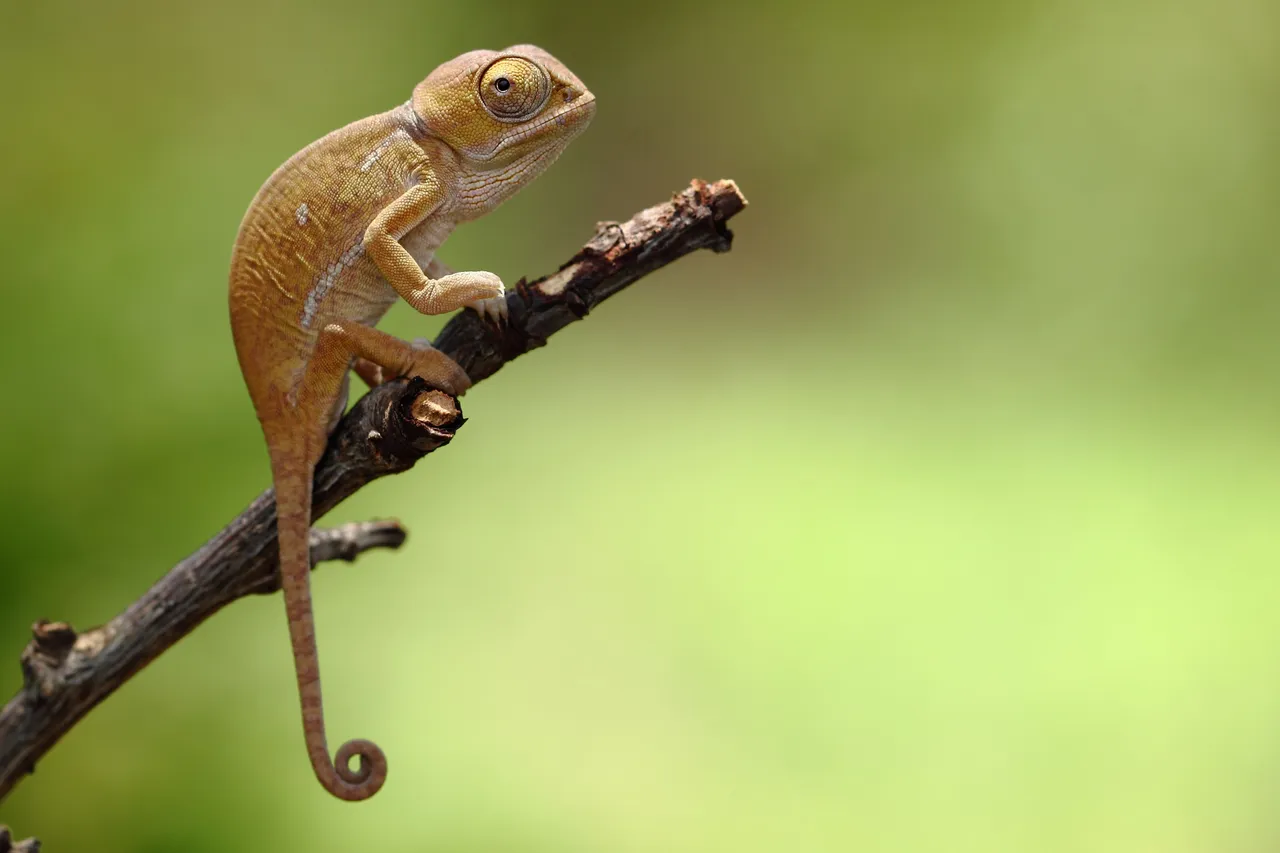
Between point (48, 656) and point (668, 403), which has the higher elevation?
point (668, 403)

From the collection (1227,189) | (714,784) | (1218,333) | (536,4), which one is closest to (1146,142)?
(1227,189)

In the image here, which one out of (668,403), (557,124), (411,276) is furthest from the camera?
(668,403)

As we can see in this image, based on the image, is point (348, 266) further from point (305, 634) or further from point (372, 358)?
point (305, 634)

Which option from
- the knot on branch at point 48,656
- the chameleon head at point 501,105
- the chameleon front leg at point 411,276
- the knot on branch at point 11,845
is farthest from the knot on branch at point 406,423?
the knot on branch at point 11,845

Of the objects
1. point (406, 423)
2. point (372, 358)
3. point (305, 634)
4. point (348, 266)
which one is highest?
point (348, 266)

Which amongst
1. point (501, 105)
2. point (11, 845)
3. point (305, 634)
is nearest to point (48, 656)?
point (11, 845)

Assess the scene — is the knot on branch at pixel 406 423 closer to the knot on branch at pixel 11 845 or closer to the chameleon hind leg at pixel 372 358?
the chameleon hind leg at pixel 372 358

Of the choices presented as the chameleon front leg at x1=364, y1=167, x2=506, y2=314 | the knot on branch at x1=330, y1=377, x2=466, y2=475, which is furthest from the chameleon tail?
the chameleon front leg at x1=364, y1=167, x2=506, y2=314
